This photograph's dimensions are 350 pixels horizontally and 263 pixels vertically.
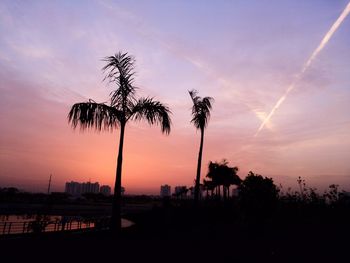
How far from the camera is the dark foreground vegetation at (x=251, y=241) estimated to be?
948 cm

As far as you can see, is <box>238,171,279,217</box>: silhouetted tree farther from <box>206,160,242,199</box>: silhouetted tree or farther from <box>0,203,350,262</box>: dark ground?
<box>206,160,242,199</box>: silhouetted tree

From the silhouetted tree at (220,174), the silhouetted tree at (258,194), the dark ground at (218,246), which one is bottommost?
the dark ground at (218,246)

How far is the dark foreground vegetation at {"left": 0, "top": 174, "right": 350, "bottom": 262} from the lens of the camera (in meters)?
9.48

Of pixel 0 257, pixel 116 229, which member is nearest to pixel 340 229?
pixel 116 229

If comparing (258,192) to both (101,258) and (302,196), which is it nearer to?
(302,196)

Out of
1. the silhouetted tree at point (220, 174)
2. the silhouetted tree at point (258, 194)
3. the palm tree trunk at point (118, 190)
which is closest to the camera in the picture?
the palm tree trunk at point (118, 190)

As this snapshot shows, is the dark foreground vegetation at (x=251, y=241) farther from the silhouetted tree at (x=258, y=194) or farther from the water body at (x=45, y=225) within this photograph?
the water body at (x=45, y=225)

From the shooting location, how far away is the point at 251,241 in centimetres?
1234

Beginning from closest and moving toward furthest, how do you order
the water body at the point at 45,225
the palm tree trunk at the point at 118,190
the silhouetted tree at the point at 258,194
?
1. the palm tree trunk at the point at 118,190
2. the silhouetted tree at the point at 258,194
3. the water body at the point at 45,225

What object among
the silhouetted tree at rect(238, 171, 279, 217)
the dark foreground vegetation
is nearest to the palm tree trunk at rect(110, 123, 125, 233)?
the dark foreground vegetation

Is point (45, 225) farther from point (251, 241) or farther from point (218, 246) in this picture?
point (251, 241)

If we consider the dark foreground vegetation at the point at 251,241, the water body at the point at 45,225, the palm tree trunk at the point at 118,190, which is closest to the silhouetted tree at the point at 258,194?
the dark foreground vegetation at the point at 251,241

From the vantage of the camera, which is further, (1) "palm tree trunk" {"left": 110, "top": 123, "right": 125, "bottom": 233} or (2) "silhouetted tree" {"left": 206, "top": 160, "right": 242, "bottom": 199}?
(2) "silhouetted tree" {"left": 206, "top": 160, "right": 242, "bottom": 199}

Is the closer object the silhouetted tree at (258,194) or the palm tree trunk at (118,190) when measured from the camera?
the palm tree trunk at (118,190)
